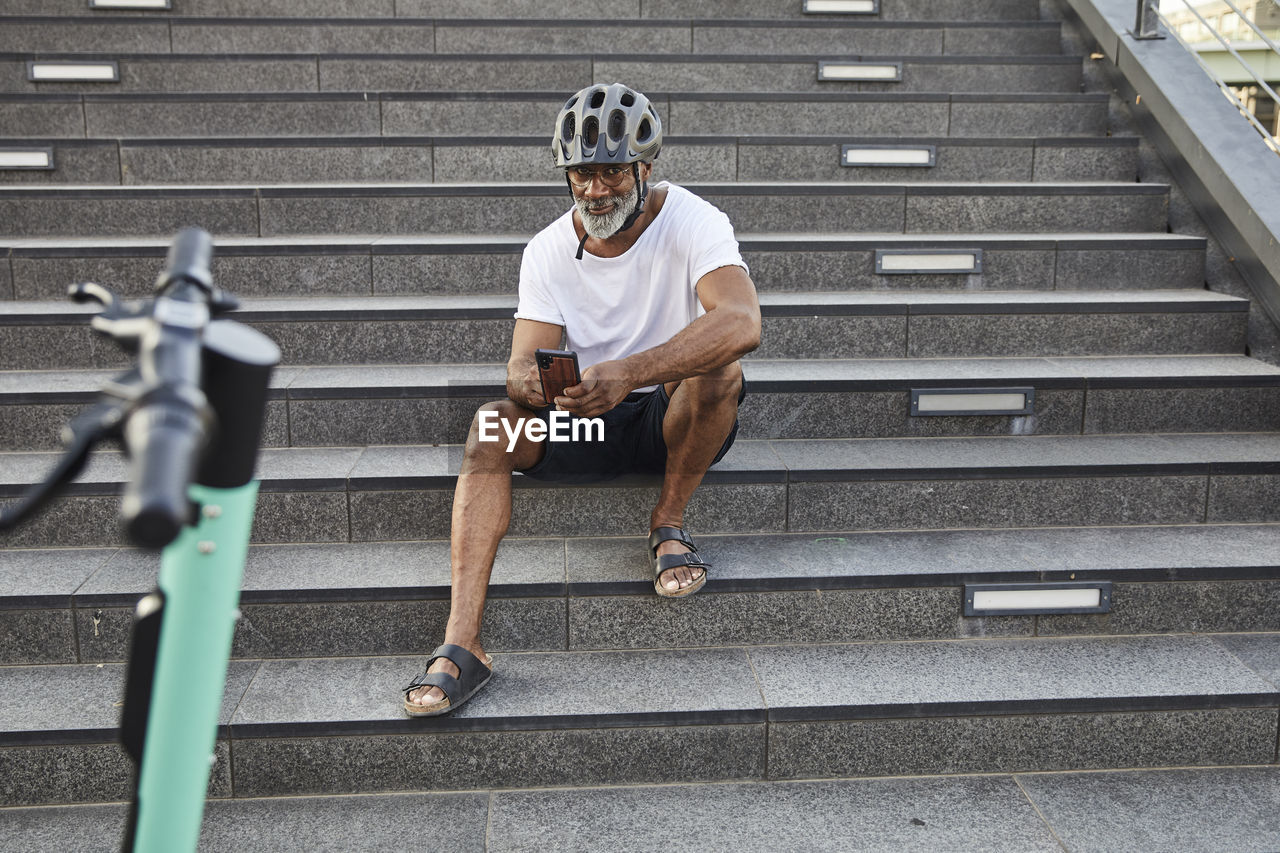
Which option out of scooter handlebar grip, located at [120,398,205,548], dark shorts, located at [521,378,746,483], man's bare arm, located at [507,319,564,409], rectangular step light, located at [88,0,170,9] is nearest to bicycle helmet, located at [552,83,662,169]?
man's bare arm, located at [507,319,564,409]

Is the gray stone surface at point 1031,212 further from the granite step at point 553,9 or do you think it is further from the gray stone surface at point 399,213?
the gray stone surface at point 399,213

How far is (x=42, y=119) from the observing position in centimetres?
435

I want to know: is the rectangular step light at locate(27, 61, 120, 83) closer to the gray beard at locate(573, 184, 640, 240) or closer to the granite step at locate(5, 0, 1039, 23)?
the granite step at locate(5, 0, 1039, 23)

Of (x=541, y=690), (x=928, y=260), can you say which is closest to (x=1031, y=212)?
(x=928, y=260)

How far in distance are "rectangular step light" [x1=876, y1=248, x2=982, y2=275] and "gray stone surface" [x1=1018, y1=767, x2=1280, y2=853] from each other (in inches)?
78.6

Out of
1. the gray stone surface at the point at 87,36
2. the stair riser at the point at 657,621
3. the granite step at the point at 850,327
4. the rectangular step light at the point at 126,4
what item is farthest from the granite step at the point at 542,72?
the stair riser at the point at 657,621

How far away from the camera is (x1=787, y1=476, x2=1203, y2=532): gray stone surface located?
3174 millimetres

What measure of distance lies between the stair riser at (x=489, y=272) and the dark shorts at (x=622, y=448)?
0.79m

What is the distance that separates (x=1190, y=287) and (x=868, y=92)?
5.29 ft

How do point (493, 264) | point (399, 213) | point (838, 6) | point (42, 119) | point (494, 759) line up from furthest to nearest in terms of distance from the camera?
point (838, 6) < point (42, 119) < point (399, 213) < point (493, 264) < point (494, 759)

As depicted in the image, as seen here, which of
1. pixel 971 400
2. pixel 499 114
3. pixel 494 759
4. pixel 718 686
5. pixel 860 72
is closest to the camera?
pixel 494 759

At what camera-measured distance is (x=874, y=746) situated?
2.63m

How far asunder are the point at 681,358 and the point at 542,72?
253 cm

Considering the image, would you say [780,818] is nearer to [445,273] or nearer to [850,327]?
[850,327]
